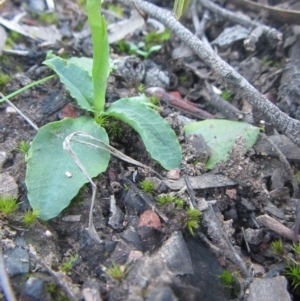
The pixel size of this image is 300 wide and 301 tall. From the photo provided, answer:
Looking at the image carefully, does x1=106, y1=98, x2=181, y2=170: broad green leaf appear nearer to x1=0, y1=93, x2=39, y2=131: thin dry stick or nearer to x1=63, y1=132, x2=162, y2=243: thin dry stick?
x1=63, y1=132, x2=162, y2=243: thin dry stick

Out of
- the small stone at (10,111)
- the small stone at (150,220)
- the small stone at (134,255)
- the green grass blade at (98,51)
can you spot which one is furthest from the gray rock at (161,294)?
the small stone at (10,111)

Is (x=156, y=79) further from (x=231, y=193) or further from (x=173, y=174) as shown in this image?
(x=231, y=193)

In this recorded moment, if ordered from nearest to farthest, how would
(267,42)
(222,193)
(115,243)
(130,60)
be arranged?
(115,243)
(222,193)
(130,60)
(267,42)

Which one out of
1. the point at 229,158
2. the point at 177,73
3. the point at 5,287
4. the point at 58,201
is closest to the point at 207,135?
the point at 229,158

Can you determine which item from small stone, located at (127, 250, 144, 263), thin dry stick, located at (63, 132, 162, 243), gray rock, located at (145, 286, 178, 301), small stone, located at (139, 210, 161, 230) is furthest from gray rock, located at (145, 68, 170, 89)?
gray rock, located at (145, 286, 178, 301)

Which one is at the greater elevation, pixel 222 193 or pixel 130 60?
pixel 130 60

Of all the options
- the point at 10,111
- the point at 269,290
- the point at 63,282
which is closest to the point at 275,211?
the point at 269,290

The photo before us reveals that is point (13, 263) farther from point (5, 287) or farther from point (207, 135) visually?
point (207, 135)

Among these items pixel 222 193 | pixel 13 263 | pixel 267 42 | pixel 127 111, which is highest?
pixel 267 42
